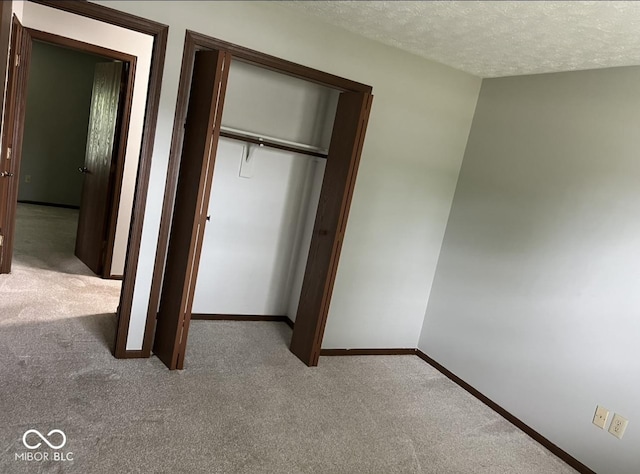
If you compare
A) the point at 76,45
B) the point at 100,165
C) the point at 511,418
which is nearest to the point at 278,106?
the point at 76,45

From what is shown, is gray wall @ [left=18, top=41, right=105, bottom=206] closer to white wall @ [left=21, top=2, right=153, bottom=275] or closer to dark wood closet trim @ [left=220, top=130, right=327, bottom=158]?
white wall @ [left=21, top=2, right=153, bottom=275]

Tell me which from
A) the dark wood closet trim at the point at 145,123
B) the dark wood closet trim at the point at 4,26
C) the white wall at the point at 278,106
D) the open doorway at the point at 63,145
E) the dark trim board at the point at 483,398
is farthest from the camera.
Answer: the open doorway at the point at 63,145

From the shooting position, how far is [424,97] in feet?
11.3

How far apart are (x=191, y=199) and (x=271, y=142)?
93 cm

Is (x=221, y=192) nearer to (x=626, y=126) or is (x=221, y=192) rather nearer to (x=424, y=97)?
(x=424, y=97)

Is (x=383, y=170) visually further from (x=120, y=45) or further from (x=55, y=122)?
(x=55, y=122)

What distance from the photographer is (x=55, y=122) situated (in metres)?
6.85

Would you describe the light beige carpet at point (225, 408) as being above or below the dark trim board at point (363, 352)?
below

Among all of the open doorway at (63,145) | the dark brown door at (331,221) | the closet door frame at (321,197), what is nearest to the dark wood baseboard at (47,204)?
the open doorway at (63,145)

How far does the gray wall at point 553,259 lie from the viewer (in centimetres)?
261

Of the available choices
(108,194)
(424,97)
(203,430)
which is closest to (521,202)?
(424,97)

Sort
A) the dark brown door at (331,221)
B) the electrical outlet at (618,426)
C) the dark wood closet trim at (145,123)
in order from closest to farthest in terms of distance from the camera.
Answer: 1. the dark wood closet trim at (145,123)
2. the electrical outlet at (618,426)
3. the dark brown door at (331,221)

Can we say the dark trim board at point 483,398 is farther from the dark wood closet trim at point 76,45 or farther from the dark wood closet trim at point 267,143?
the dark wood closet trim at point 76,45

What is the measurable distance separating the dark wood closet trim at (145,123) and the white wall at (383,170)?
4cm
